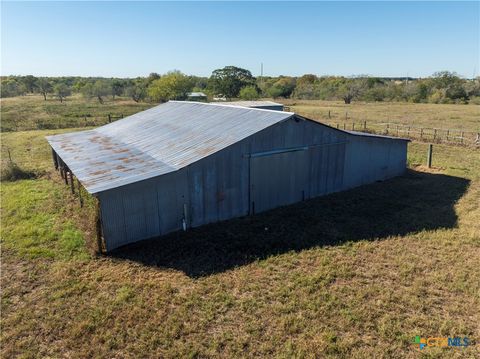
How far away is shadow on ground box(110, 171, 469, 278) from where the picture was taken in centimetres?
1006

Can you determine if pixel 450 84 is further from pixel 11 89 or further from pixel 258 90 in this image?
pixel 11 89

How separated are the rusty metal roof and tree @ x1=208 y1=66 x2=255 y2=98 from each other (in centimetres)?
6126

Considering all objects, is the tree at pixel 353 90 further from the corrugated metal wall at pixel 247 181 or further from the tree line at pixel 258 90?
the corrugated metal wall at pixel 247 181

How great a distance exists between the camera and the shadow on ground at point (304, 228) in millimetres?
10062

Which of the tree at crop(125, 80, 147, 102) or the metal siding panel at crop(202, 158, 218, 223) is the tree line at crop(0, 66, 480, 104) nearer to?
the tree at crop(125, 80, 147, 102)

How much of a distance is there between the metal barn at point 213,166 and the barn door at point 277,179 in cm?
4

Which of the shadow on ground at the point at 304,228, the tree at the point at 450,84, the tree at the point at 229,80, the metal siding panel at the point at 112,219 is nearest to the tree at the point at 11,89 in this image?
the tree at the point at 229,80

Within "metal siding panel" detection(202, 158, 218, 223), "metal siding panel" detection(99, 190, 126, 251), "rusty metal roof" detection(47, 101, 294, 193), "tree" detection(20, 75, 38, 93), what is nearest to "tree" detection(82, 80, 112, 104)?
"tree" detection(20, 75, 38, 93)

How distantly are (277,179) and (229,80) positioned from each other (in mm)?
70465

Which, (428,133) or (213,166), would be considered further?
(428,133)

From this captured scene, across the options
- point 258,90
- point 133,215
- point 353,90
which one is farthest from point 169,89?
point 133,215

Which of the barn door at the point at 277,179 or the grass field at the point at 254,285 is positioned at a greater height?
the barn door at the point at 277,179

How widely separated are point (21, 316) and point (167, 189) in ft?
16.7

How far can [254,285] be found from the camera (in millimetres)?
8641
